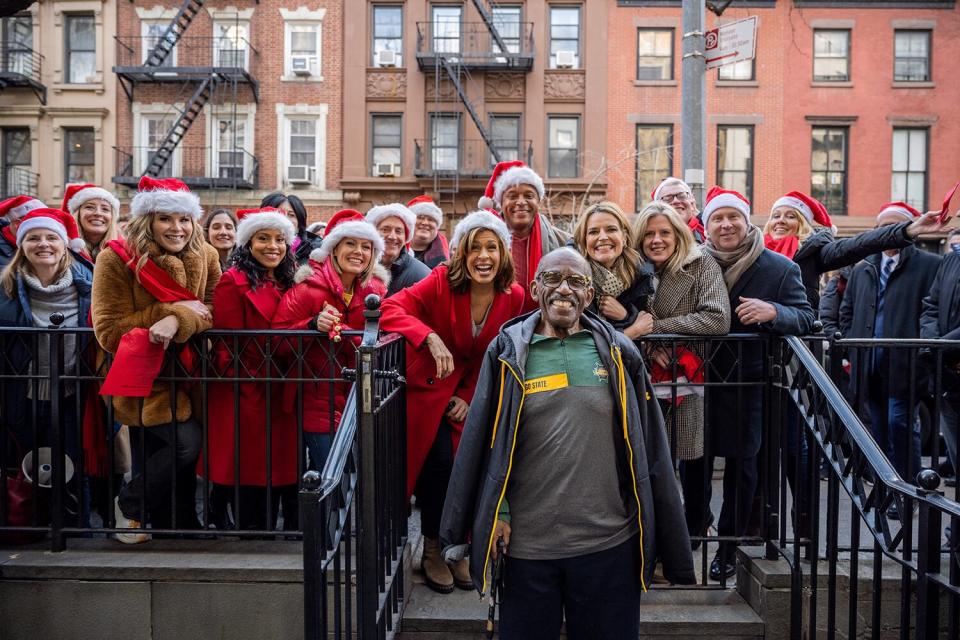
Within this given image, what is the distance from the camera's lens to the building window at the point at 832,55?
2066cm

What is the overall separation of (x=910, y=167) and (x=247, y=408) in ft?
72.1

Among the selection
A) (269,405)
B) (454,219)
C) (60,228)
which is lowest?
(269,405)

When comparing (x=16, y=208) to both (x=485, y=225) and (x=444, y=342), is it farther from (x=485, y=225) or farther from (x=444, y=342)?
(x=485, y=225)

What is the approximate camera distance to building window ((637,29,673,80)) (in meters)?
20.7

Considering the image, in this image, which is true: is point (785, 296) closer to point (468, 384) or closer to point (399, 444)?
point (468, 384)

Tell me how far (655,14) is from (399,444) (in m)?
20.3

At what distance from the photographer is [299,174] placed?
21047 millimetres

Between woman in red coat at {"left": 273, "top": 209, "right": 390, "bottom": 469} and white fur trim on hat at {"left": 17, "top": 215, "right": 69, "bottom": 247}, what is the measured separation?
1455 mm

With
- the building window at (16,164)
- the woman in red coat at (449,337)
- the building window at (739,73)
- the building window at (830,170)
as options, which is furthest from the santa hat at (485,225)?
the building window at (16,164)

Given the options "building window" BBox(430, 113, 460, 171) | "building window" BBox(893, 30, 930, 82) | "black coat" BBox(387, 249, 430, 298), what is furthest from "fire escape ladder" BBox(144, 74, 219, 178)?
"building window" BBox(893, 30, 930, 82)

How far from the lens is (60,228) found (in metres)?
4.30

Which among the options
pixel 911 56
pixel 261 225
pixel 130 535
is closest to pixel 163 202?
A: pixel 261 225

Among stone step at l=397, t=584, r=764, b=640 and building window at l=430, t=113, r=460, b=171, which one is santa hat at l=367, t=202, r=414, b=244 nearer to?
stone step at l=397, t=584, r=764, b=640

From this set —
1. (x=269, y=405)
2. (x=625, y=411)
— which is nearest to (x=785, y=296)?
(x=625, y=411)
